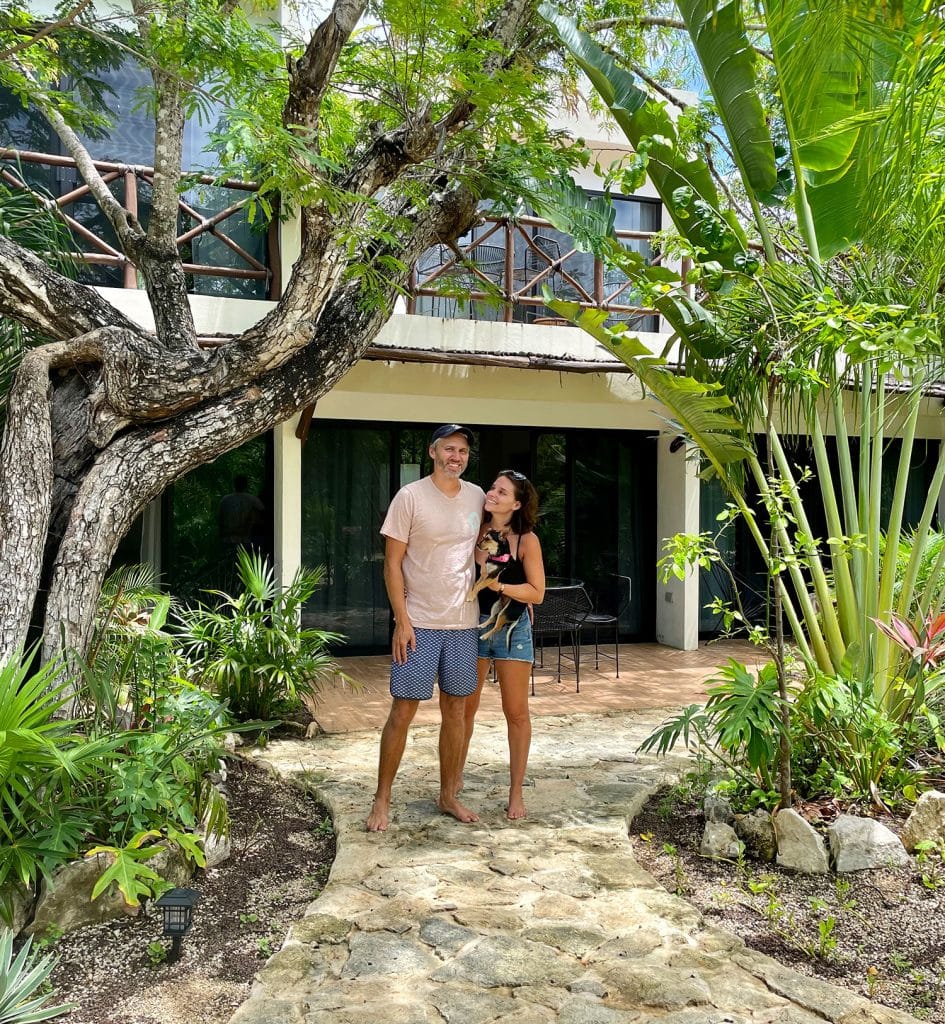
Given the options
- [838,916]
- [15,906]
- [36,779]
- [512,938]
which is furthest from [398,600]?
[838,916]

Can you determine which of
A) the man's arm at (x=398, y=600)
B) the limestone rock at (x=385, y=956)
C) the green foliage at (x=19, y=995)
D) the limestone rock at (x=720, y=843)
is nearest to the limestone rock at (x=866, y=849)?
the limestone rock at (x=720, y=843)

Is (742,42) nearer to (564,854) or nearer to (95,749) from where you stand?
(564,854)

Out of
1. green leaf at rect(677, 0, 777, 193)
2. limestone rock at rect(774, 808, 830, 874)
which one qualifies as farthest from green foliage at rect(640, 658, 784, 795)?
green leaf at rect(677, 0, 777, 193)

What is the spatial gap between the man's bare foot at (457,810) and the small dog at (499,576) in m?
0.94

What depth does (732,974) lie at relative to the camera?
3.25 m

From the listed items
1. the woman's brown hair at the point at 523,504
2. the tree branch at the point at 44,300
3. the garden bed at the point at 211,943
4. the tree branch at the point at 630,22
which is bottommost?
the garden bed at the point at 211,943

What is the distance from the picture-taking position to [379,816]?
4.66 metres

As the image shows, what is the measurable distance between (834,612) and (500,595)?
73.5 inches

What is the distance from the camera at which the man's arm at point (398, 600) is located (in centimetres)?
449

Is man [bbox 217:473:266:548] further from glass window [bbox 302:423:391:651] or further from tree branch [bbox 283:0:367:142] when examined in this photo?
tree branch [bbox 283:0:367:142]

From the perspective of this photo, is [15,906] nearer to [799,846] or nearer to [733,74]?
[799,846]

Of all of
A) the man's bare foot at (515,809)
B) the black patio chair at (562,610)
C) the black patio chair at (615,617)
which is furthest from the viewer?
the black patio chair at (615,617)

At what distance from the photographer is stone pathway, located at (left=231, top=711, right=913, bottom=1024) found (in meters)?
3.02

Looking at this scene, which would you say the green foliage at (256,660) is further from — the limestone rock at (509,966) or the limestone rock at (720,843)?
the limestone rock at (509,966)
